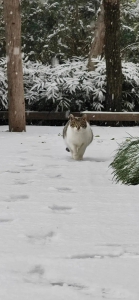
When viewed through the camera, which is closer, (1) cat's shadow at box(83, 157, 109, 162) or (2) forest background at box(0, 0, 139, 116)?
(1) cat's shadow at box(83, 157, 109, 162)

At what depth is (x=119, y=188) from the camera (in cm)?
538

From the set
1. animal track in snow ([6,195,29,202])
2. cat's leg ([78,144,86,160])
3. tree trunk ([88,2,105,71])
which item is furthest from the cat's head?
tree trunk ([88,2,105,71])

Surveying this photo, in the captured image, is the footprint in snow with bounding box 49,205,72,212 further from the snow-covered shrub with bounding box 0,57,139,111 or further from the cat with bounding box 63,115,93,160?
the snow-covered shrub with bounding box 0,57,139,111

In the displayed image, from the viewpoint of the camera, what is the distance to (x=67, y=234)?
358 cm

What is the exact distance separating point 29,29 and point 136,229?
18.6 m

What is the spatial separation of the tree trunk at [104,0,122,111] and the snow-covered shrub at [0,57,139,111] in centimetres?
53

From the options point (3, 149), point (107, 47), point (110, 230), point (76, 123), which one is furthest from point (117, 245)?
point (107, 47)

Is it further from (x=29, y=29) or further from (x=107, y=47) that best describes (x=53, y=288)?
(x=29, y=29)

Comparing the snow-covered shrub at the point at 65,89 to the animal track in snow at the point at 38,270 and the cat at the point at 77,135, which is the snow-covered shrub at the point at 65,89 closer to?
the cat at the point at 77,135

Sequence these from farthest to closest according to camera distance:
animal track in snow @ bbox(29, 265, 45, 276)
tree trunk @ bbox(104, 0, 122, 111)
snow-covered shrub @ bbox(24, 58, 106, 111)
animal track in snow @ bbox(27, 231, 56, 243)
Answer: snow-covered shrub @ bbox(24, 58, 106, 111) < tree trunk @ bbox(104, 0, 122, 111) < animal track in snow @ bbox(27, 231, 56, 243) < animal track in snow @ bbox(29, 265, 45, 276)

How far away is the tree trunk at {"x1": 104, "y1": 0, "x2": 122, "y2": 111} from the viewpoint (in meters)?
14.5

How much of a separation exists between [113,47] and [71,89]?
5.09ft

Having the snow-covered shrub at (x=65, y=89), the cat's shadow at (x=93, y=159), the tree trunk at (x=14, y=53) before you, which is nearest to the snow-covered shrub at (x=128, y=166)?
the cat's shadow at (x=93, y=159)

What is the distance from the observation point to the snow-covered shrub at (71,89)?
15242 millimetres
